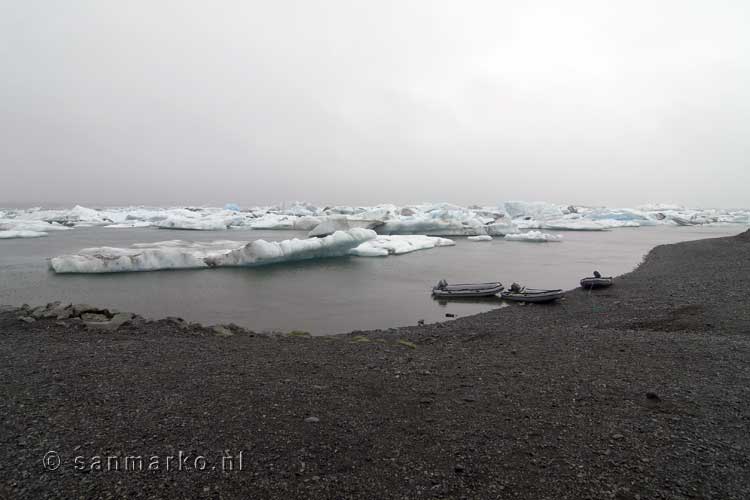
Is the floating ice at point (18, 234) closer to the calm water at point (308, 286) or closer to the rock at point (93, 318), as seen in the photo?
the calm water at point (308, 286)

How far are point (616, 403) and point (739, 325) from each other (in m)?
3.75

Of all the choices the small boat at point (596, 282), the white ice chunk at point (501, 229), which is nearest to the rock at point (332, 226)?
the small boat at point (596, 282)

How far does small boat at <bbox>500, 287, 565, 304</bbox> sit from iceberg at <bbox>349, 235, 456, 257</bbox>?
28.0 ft

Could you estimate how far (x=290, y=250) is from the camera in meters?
15.0

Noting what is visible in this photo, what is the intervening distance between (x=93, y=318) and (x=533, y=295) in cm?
826

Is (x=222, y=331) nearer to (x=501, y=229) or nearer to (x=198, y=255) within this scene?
(x=198, y=255)

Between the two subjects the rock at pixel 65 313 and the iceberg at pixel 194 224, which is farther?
the iceberg at pixel 194 224

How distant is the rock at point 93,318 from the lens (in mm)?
5878

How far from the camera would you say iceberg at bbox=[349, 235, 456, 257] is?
57.7 feet

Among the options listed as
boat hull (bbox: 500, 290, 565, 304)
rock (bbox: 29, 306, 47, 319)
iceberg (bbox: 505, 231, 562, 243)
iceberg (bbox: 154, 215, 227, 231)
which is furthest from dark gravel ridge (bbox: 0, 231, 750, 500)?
iceberg (bbox: 154, 215, 227, 231)

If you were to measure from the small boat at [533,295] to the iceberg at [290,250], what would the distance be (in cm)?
821

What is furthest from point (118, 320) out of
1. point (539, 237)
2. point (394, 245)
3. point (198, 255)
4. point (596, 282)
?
point (539, 237)

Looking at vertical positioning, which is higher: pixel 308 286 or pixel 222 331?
pixel 222 331

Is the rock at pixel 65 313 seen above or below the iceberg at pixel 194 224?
below
